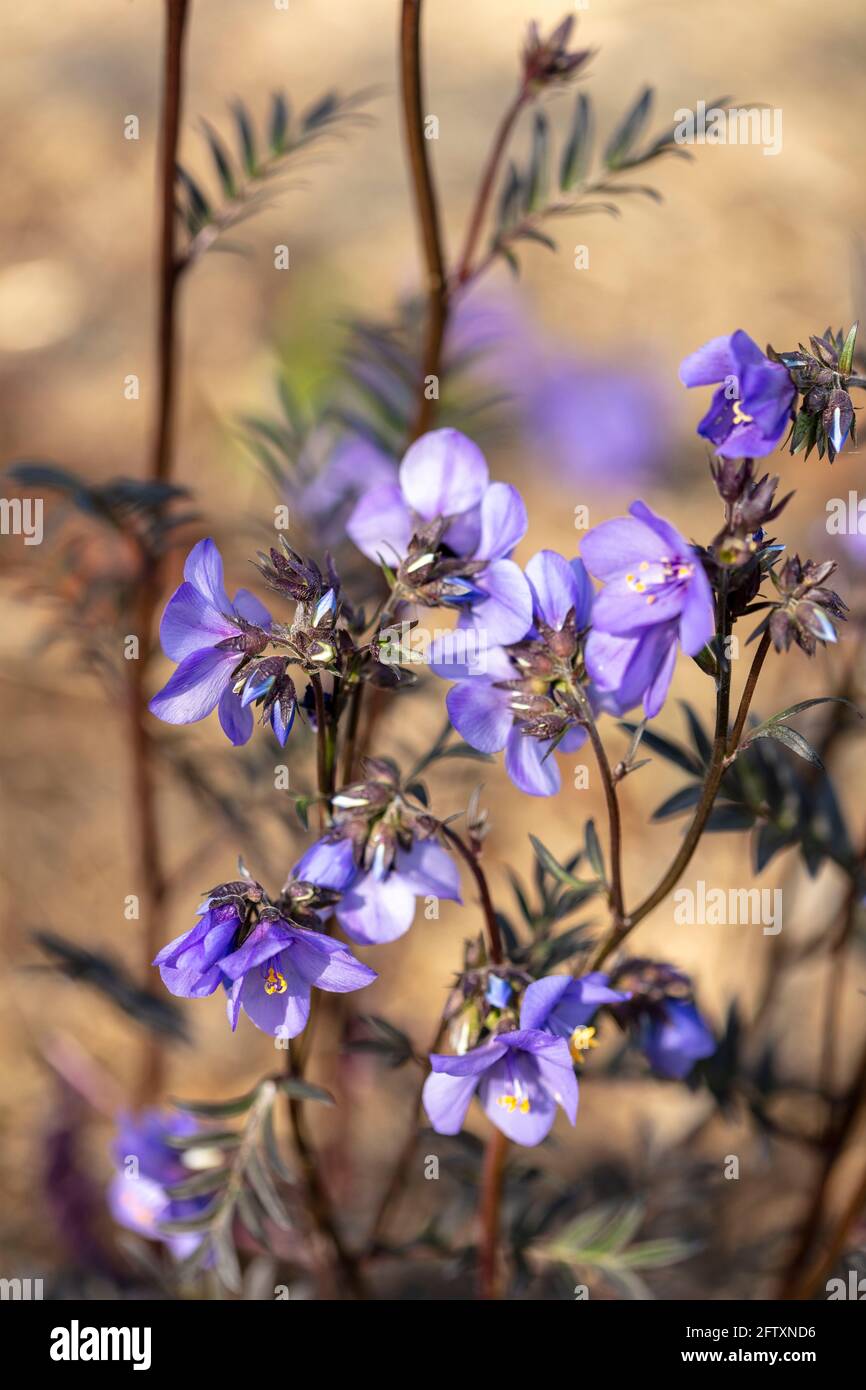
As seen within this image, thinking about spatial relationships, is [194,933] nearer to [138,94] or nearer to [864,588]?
[864,588]

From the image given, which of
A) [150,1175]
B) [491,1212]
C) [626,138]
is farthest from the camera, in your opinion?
[150,1175]

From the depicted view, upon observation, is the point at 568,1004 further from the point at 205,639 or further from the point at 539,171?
the point at 539,171

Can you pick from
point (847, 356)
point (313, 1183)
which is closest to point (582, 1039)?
point (313, 1183)

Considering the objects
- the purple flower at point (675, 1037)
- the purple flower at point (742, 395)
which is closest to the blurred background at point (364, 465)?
the purple flower at point (675, 1037)

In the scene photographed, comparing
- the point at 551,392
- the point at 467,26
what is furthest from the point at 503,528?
the point at 467,26
